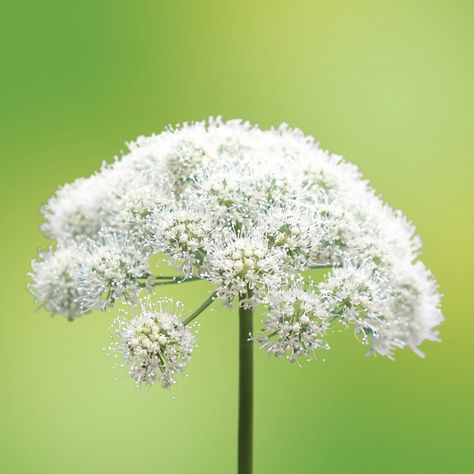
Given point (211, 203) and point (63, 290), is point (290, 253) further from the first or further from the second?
point (63, 290)

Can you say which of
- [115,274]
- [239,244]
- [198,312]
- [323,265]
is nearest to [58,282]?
[115,274]

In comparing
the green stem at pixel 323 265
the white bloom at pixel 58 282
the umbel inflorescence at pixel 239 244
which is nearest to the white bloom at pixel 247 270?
the umbel inflorescence at pixel 239 244

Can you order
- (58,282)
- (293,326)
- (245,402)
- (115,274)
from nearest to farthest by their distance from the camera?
(293,326)
(115,274)
(245,402)
(58,282)

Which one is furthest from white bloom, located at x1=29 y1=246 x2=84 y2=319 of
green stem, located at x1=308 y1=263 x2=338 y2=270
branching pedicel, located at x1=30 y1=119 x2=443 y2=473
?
green stem, located at x1=308 y1=263 x2=338 y2=270

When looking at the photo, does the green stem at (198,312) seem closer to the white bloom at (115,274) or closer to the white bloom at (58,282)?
the white bloom at (115,274)

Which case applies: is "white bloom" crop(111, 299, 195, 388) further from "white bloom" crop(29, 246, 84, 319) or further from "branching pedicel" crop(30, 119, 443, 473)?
"white bloom" crop(29, 246, 84, 319)

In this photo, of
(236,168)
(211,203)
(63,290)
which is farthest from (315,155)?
(63,290)

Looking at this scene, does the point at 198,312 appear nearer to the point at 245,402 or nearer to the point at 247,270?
the point at 247,270
